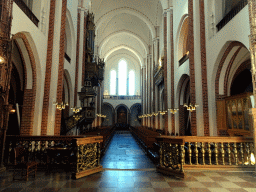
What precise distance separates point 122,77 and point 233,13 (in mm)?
29852

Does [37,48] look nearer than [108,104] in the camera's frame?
Yes

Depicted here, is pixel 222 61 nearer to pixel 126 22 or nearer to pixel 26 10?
pixel 26 10

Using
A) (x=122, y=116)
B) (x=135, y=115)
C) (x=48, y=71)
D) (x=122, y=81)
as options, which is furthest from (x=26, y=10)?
(x=135, y=115)

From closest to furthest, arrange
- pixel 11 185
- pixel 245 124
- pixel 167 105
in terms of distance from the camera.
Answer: pixel 11 185 → pixel 245 124 → pixel 167 105

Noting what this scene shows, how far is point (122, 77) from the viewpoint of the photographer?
37219mm

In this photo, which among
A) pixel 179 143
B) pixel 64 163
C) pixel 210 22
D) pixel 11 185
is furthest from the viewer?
pixel 210 22

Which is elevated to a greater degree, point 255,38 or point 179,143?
point 255,38

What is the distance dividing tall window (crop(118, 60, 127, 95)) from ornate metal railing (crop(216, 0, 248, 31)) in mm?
28332

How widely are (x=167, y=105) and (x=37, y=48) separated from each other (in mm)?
10371

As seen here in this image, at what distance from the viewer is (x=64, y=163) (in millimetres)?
5621

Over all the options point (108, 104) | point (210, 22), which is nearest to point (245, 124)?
point (210, 22)

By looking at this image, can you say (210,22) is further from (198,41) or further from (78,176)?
(78,176)

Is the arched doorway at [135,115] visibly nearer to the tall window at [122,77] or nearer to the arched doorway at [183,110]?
the tall window at [122,77]

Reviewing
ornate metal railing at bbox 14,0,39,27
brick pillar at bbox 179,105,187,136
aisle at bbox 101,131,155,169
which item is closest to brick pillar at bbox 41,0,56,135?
ornate metal railing at bbox 14,0,39,27
